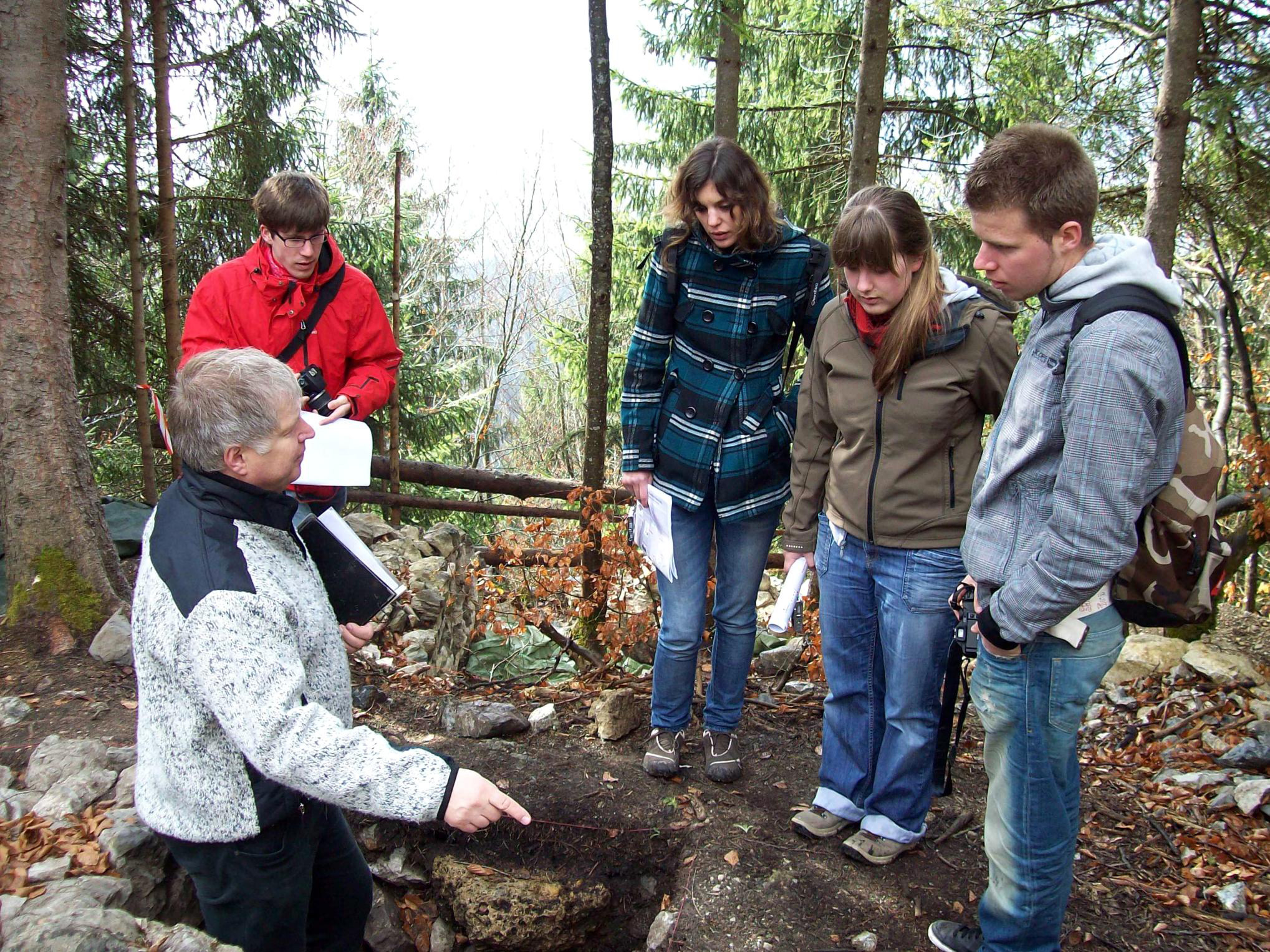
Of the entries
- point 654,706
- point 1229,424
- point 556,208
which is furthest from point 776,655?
point 556,208

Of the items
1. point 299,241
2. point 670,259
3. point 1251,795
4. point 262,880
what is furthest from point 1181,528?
point 299,241

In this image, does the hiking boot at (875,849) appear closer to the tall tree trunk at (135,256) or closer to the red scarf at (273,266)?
the red scarf at (273,266)

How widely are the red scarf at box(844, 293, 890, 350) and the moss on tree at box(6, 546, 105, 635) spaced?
3.67 metres

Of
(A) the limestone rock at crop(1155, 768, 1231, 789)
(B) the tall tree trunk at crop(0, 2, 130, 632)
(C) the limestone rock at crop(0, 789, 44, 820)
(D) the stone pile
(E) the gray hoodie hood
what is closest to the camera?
(E) the gray hoodie hood

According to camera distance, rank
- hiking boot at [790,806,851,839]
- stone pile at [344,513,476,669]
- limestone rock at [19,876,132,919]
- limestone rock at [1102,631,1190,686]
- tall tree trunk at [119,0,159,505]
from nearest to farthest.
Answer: limestone rock at [19,876,132,919] → hiking boot at [790,806,851,839] → limestone rock at [1102,631,1190,686] → stone pile at [344,513,476,669] → tall tree trunk at [119,0,159,505]

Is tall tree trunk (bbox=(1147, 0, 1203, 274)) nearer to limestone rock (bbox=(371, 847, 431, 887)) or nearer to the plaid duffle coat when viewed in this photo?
the plaid duffle coat

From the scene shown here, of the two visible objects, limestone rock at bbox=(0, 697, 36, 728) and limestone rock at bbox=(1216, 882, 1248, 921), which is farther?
limestone rock at bbox=(0, 697, 36, 728)

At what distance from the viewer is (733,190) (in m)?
2.86

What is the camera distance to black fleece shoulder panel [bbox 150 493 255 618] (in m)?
1.78

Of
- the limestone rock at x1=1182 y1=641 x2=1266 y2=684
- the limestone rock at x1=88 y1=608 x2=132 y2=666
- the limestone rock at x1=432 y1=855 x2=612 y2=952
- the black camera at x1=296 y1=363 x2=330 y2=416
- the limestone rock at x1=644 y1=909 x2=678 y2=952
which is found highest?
the black camera at x1=296 y1=363 x2=330 y2=416

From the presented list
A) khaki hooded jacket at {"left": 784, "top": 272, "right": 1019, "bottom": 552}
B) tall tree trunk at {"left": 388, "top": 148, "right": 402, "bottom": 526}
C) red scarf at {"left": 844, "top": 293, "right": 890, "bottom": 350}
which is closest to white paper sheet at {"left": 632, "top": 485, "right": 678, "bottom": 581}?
khaki hooded jacket at {"left": 784, "top": 272, "right": 1019, "bottom": 552}

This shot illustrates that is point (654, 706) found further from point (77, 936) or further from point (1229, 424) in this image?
point (1229, 424)

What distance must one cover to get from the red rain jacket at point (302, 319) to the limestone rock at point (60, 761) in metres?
1.47

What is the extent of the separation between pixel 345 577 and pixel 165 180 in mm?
5137
